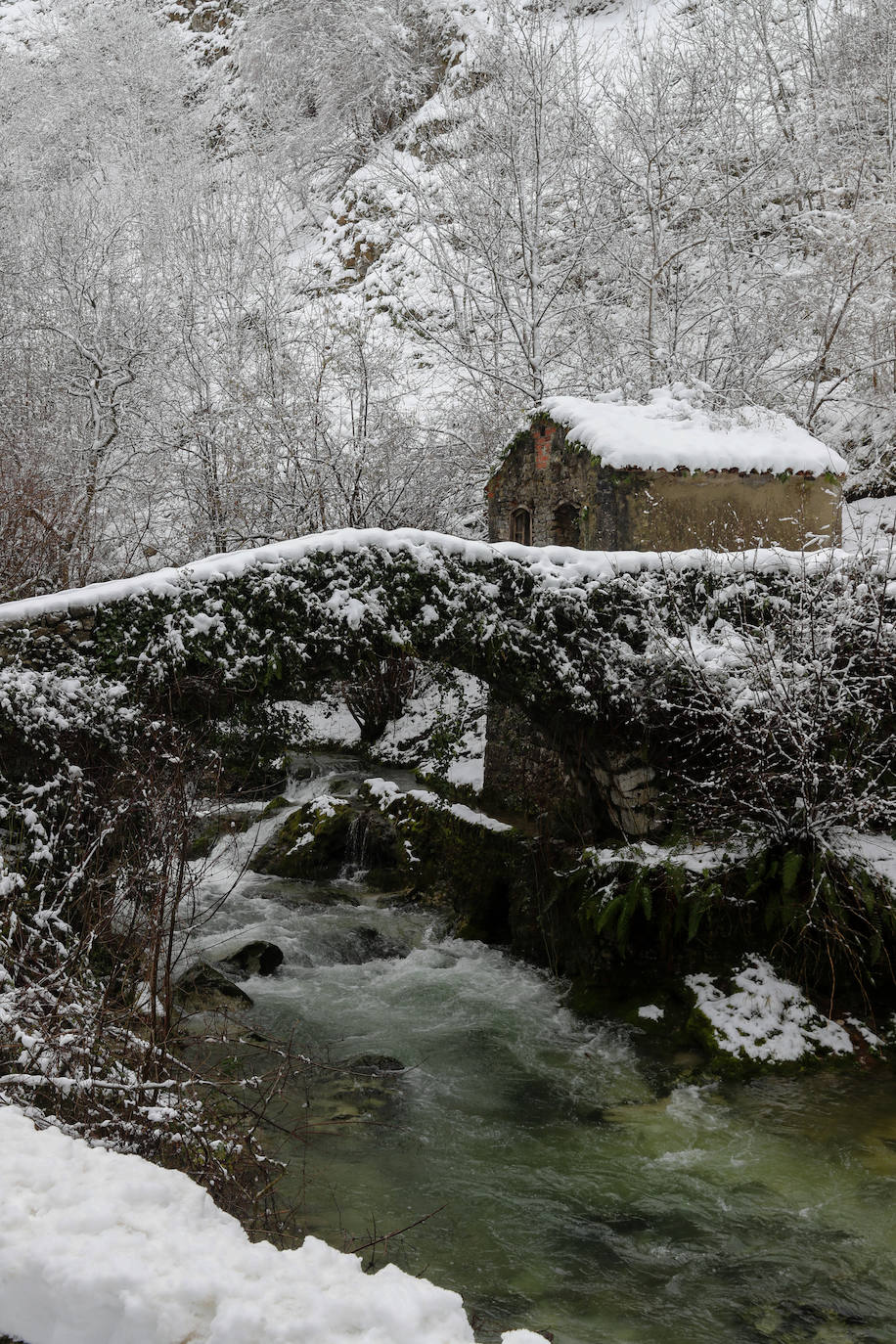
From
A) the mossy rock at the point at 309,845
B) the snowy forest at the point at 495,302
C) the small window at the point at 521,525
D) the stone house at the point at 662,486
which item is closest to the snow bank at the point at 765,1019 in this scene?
the stone house at the point at 662,486

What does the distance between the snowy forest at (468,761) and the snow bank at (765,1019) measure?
40mm

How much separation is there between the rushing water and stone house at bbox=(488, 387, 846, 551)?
21.8 ft

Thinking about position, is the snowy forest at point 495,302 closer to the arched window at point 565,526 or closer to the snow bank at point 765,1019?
the arched window at point 565,526

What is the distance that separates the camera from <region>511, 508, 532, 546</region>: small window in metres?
15.8

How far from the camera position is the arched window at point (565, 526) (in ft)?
48.6

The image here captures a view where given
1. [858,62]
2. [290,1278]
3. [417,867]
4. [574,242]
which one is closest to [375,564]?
[417,867]

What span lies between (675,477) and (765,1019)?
7.45 m

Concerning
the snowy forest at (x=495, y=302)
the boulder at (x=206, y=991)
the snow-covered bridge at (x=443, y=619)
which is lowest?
the boulder at (x=206, y=991)

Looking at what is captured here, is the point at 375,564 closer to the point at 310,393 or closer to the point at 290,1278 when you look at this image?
the point at 290,1278

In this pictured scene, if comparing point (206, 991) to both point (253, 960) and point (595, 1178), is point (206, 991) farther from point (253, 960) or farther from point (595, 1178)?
point (595, 1178)

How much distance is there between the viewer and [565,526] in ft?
49.5

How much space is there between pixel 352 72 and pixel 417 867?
2798cm

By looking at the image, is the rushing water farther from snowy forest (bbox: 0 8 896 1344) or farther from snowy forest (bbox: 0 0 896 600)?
snowy forest (bbox: 0 0 896 600)

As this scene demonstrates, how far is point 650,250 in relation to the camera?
2002 cm
